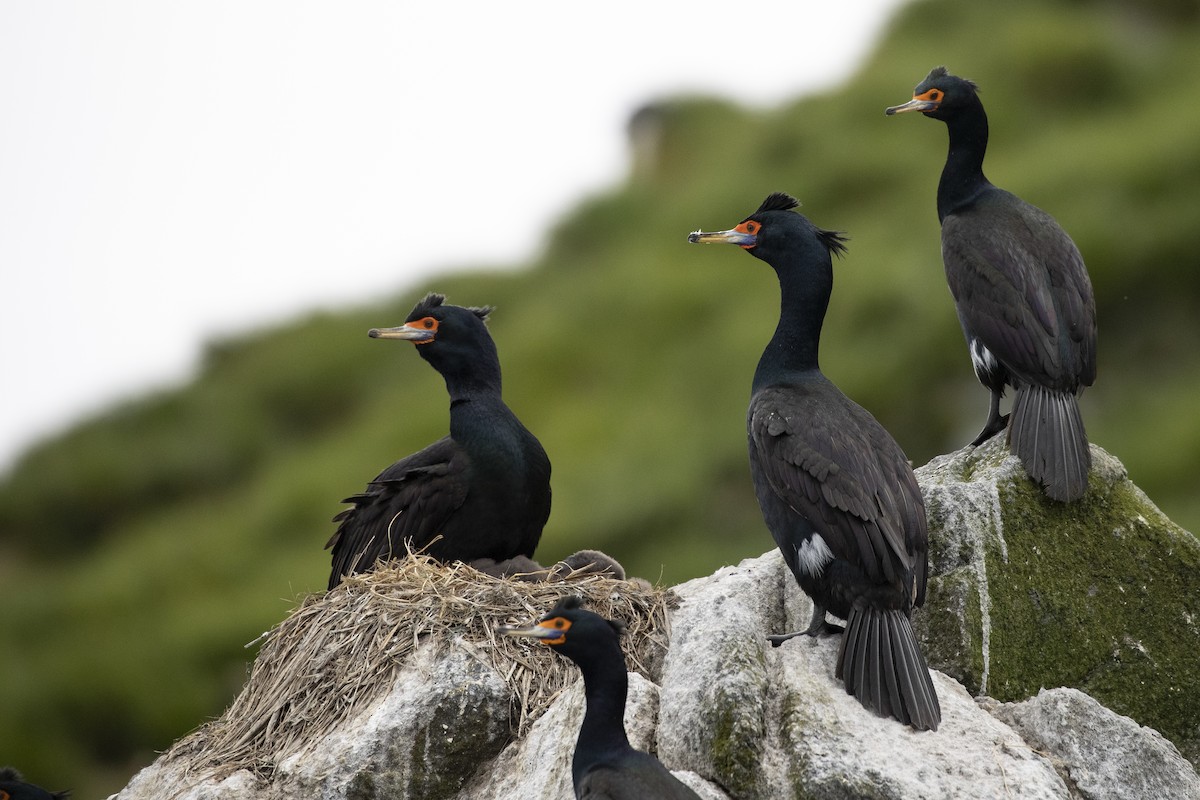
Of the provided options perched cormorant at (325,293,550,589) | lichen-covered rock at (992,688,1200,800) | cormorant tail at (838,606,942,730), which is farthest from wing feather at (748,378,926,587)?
perched cormorant at (325,293,550,589)

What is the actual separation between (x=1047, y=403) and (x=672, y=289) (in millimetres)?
14779

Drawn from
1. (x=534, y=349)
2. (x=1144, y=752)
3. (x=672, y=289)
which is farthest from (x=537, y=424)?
(x=1144, y=752)

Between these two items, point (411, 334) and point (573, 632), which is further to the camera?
point (411, 334)

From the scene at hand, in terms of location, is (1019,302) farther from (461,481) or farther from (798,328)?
(461,481)

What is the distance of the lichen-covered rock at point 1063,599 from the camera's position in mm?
7609

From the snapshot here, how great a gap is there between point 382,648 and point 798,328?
8.56ft

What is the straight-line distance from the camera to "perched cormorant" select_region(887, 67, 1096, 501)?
8.23m

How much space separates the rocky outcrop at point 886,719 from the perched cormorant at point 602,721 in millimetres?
356

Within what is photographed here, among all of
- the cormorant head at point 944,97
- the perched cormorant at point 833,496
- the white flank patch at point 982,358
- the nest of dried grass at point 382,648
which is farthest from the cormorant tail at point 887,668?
the cormorant head at point 944,97

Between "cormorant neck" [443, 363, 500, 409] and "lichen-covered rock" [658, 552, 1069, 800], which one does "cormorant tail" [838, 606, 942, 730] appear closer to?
"lichen-covered rock" [658, 552, 1069, 800]

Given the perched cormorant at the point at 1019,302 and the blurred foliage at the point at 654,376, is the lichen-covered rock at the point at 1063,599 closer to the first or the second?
the perched cormorant at the point at 1019,302

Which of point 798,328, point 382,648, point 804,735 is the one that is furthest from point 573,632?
point 798,328

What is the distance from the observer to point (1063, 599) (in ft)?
25.5

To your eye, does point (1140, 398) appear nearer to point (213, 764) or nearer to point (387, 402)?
point (387, 402)
